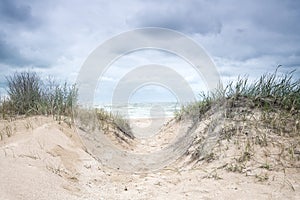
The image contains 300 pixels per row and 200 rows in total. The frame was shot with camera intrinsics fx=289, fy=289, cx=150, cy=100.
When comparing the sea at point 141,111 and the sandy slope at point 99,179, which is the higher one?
the sea at point 141,111

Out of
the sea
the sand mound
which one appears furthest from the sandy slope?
the sea

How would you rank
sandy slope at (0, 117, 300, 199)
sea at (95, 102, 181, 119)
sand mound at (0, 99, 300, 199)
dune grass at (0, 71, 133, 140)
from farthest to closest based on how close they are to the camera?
sea at (95, 102, 181, 119), dune grass at (0, 71, 133, 140), sand mound at (0, 99, 300, 199), sandy slope at (0, 117, 300, 199)

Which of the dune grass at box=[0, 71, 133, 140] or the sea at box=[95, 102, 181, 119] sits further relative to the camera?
the sea at box=[95, 102, 181, 119]

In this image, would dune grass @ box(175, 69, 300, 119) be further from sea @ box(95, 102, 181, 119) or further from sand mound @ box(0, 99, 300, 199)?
sea @ box(95, 102, 181, 119)

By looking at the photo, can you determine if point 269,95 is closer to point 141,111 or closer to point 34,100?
point 34,100

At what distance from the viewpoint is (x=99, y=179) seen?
4570mm

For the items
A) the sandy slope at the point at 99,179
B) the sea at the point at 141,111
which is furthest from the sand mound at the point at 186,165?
the sea at the point at 141,111

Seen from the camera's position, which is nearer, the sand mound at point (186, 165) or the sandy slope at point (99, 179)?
the sandy slope at point (99, 179)

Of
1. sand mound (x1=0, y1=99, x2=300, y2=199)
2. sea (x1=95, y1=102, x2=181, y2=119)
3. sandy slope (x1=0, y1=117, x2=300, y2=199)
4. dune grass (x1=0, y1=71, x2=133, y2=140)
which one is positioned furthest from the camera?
sea (x1=95, y1=102, x2=181, y2=119)

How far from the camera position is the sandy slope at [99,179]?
130 inches

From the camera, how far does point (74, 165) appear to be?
4801mm

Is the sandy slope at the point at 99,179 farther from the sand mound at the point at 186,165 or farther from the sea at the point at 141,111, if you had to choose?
the sea at the point at 141,111

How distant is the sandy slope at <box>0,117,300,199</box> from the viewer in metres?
3.29

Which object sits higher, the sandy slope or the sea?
the sea
